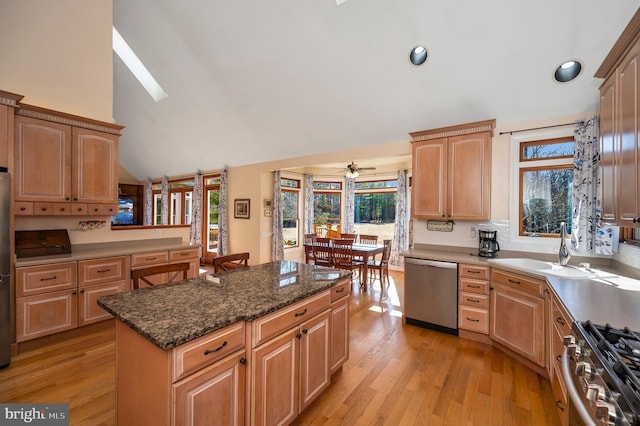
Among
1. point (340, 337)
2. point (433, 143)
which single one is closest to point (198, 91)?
point (433, 143)

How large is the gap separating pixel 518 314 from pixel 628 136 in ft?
5.66

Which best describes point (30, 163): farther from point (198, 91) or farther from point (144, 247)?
point (198, 91)

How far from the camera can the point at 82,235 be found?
334 cm

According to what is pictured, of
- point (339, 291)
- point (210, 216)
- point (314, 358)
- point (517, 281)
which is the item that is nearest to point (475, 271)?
point (517, 281)

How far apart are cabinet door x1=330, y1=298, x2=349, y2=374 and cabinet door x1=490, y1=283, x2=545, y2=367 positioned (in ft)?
5.41

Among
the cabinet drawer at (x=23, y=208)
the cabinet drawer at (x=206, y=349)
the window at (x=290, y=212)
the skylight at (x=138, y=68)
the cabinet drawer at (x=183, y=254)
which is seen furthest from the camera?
the window at (x=290, y=212)

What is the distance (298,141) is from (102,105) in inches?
111

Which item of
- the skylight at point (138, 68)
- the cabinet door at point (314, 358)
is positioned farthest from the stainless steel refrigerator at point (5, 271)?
the skylight at point (138, 68)

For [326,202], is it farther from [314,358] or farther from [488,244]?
[314,358]

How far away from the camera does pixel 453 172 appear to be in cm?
331

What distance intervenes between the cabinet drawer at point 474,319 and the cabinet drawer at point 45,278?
4.27 meters

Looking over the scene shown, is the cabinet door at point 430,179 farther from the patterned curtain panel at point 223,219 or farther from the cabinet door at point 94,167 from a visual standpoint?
the patterned curtain panel at point 223,219

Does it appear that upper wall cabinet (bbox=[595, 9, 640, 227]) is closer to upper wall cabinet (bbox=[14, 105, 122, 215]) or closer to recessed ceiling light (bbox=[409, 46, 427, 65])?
recessed ceiling light (bbox=[409, 46, 427, 65])

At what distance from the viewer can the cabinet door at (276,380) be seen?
4.67ft
